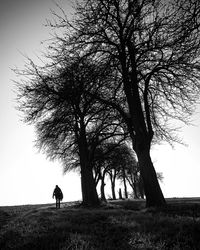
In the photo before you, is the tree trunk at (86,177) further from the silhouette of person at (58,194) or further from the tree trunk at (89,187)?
the silhouette of person at (58,194)

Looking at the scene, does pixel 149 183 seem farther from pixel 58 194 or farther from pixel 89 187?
pixel 58 194

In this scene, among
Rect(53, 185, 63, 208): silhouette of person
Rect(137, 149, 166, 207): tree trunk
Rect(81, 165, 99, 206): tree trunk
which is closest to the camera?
Rect(137, 149, 166, 207): tree trunk

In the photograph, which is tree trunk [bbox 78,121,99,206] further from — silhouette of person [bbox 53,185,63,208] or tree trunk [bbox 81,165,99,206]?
silhouette of person [bbox 53,185,63,208]

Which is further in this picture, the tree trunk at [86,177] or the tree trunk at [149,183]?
the tree trunk at [86,177]

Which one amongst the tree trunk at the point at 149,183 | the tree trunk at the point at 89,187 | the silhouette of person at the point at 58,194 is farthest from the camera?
the silhouette of person at the point at 58,194

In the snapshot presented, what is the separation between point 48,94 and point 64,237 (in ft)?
31.1

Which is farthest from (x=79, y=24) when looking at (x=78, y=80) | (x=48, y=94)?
(x=48, y=94)

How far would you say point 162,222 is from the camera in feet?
20.3

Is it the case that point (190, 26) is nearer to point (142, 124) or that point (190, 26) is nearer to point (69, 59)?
point (142, 124)

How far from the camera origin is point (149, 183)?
1064cm

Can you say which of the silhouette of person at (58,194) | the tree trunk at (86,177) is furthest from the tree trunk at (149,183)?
the silhouette of person at (58,194)

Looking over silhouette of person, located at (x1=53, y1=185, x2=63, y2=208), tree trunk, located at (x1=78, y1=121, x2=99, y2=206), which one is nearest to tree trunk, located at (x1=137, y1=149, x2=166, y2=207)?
tree trunk, located at (x1=78, y1=121, x2=99, y2=206)

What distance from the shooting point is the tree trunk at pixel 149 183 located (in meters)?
10.4

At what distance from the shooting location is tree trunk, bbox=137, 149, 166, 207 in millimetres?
10375
